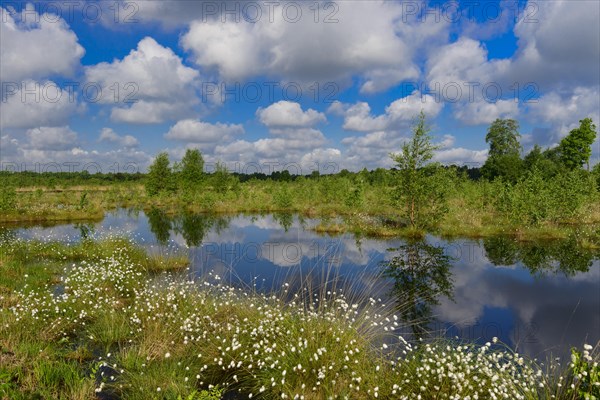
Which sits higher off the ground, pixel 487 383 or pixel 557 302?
pixel 487 383

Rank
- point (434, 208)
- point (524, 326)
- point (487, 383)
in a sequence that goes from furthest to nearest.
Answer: point (434, 208)
point (524, 326)
point (487, 383)

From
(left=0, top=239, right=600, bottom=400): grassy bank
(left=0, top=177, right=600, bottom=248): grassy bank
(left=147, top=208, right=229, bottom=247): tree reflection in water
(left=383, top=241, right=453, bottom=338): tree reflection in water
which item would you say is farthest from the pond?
(left=0, top=177, right=600, bottom=248): grassy bank

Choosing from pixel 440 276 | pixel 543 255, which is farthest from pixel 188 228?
pixel 543 255

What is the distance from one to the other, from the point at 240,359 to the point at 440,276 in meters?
10.6

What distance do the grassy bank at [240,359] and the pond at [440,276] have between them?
126 cm

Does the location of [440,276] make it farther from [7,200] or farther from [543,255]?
[7,200]

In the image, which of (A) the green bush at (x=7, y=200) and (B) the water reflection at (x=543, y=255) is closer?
(B) the water reflection at (x=543, y=255)

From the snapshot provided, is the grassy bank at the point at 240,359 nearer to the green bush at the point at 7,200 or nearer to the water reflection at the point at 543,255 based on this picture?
the water reflection at the point at 543,255

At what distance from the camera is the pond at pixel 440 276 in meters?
9.98

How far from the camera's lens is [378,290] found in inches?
501

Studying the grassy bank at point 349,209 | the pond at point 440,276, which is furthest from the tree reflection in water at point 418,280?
the grassy bank at point 349,209

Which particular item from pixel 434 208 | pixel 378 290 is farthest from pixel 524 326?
pixel 434 208

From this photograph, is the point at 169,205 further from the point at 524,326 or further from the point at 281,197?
the point at 524,326

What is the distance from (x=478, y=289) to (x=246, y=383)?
10.3m
